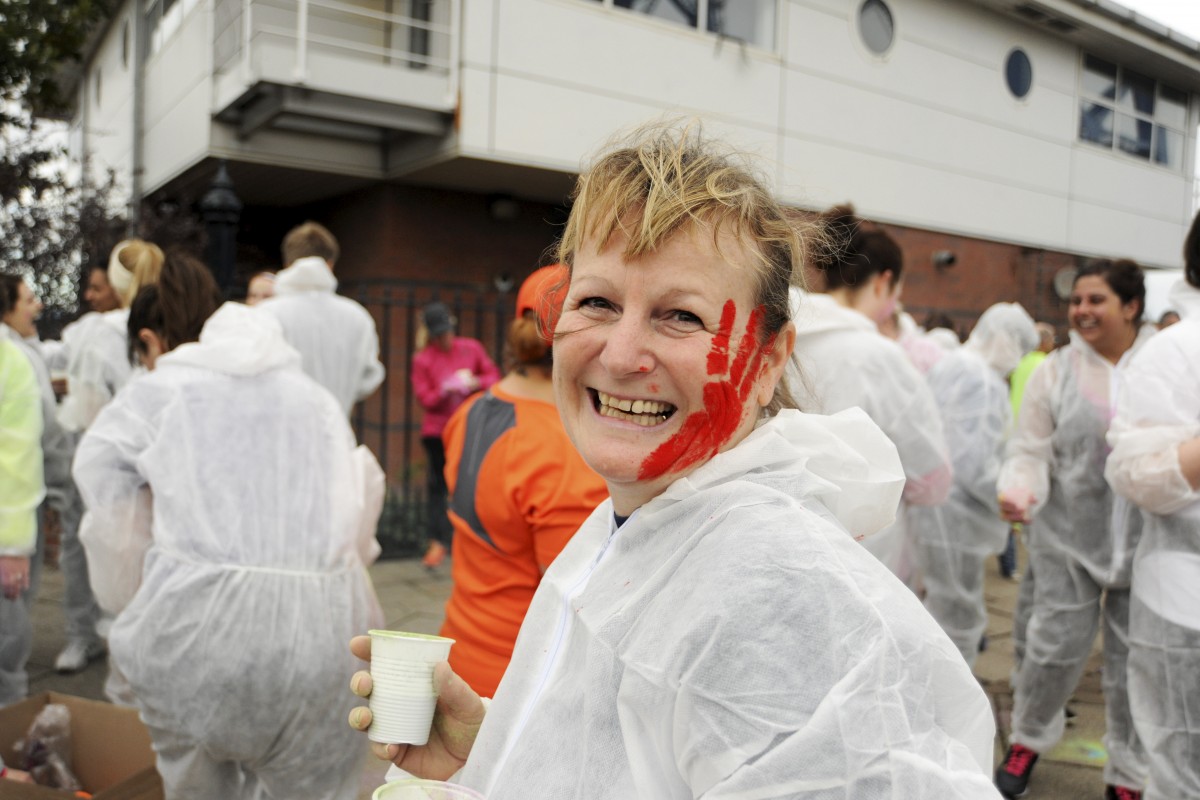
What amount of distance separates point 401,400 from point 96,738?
9106 millimetres

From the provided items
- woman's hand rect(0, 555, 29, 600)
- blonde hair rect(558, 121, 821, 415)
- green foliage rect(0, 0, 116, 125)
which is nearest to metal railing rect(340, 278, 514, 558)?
green foliage rect(0, 0, 116, 125)

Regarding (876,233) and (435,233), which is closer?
(876,233)

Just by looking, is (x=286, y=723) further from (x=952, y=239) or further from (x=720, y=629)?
(x=952, y=239)

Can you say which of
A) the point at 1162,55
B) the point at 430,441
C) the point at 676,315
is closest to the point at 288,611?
the point at 676,315

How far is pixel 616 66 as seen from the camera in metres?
10.3

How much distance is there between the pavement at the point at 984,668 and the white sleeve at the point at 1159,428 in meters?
1.79

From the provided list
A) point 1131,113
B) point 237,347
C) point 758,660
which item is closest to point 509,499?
point 237,347

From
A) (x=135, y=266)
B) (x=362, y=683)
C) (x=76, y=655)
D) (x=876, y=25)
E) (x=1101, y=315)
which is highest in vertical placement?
(x=876, y=25)

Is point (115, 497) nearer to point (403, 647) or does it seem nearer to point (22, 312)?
point (403, 647)

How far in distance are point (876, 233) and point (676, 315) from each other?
252 cm

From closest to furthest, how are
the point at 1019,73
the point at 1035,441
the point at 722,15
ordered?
1. the point at 1035,441
2. the point at 722,15
3. the point at 1019,73

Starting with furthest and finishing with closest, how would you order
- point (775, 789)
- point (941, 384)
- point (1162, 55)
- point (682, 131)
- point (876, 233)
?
1. point (1162, 55)
2. point (941, 384)
3. point (876, 233)
4. point (682, 131)
5. point (775, 789)

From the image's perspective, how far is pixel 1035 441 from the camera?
391 cm

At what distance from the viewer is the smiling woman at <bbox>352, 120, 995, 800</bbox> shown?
1.00 m
